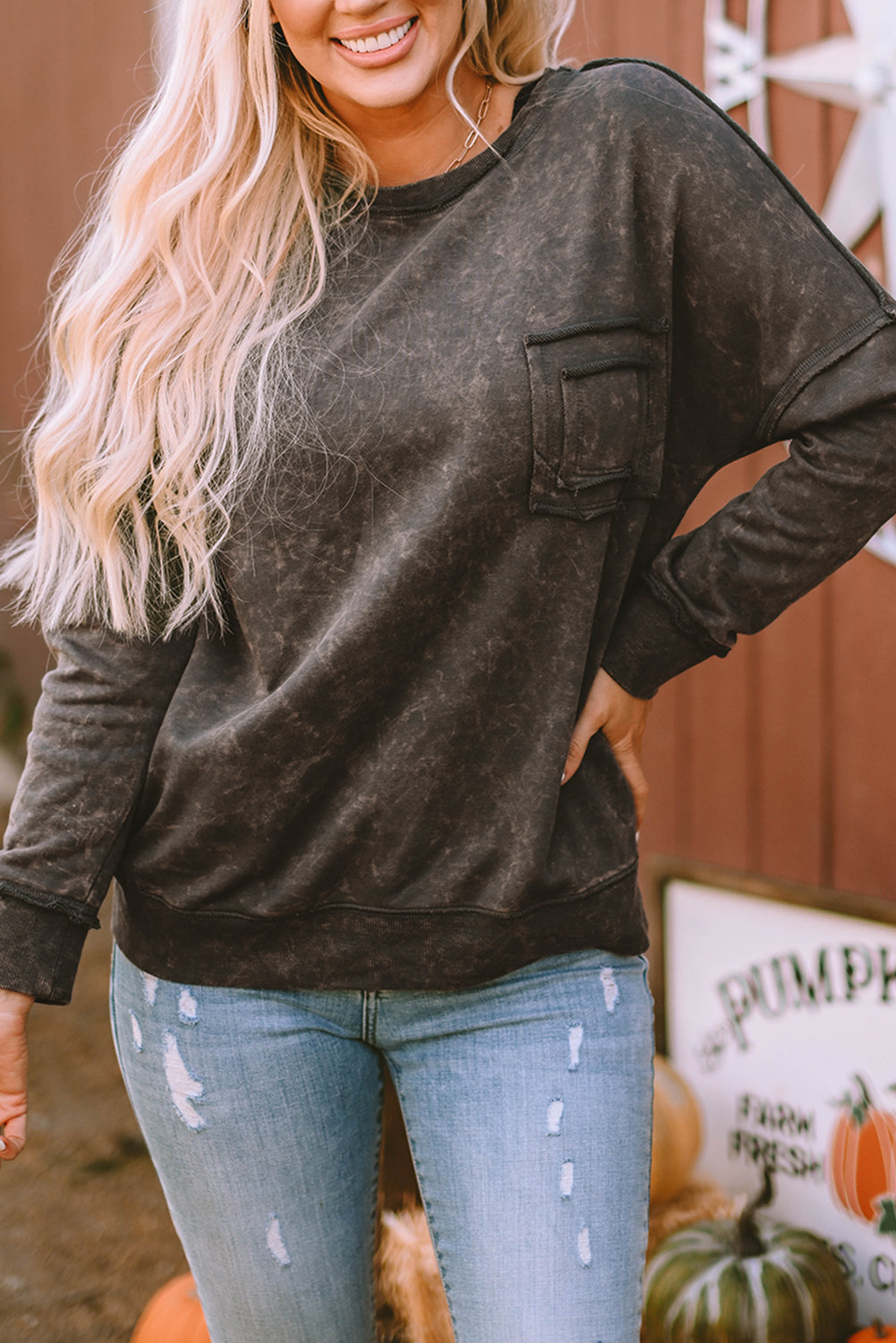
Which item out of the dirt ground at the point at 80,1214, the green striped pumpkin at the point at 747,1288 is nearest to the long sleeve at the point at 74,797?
the green striped pumpkin at the point at 747,1288

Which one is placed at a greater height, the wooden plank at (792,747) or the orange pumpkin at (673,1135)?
the wooden plank at (792,747)

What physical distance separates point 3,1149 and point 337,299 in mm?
915

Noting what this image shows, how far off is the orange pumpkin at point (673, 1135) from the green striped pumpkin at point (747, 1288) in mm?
246

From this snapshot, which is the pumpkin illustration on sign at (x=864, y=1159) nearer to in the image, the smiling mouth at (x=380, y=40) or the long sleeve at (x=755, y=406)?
the long sleeve at (x=755, y=406)

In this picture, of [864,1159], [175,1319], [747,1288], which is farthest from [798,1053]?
[175,1319]

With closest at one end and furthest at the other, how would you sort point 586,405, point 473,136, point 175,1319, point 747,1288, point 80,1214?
point 586,405, point 473,136, point 747,1288, point 175,1319, point 80,1214

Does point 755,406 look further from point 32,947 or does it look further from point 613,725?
point 32,947

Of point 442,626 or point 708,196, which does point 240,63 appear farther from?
point 442,626

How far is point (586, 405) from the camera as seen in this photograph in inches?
47.7

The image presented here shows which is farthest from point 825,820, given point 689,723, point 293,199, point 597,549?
point 293,199

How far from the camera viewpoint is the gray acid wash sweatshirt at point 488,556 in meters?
1.20

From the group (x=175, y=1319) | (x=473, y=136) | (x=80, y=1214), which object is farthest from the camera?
(x=80, y=1214)

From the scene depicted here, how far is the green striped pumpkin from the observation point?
6.81ft

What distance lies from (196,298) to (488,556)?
41cm
